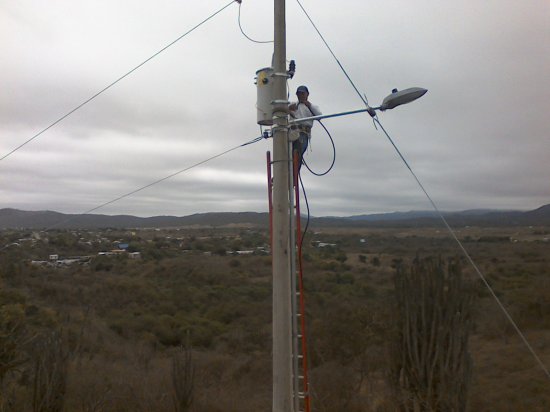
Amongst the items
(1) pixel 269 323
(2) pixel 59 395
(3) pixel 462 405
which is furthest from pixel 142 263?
(3) pixel 462 405

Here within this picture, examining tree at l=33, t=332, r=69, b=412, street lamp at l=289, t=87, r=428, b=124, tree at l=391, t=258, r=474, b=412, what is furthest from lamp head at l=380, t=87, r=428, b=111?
tree at l=33, t=332, r=69, b=412

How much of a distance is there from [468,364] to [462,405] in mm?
507

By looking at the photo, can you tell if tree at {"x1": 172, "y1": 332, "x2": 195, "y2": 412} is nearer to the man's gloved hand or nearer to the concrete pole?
the concrete pole

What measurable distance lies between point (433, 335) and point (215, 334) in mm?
13665

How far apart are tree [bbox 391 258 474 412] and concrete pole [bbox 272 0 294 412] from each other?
201 centimetres

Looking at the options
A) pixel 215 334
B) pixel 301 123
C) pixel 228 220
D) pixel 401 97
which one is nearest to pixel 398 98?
pixel 401 97

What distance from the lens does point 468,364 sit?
18.1ft

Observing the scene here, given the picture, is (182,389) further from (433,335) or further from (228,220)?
(228,220)

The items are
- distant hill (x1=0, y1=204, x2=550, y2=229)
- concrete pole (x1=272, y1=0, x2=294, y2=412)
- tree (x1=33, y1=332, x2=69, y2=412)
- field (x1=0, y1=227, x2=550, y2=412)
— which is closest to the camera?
concrete pole (x1=272, y1=0, x2=294, y2=412)

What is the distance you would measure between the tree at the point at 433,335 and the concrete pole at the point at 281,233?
201 centimetres

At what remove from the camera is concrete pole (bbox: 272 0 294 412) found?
4.35 metres

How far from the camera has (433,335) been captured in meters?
5.66

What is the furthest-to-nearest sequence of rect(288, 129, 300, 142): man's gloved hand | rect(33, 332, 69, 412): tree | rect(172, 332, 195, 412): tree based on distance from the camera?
1. rect(172, 332, 195, 412): tree
2. rect(33, 332, 69, 412): tree
3. rect(288, 129, 300, 142): man's gloved hand

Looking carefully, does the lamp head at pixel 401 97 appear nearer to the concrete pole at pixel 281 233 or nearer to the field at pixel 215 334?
the concrete pole at pixel 281 233
